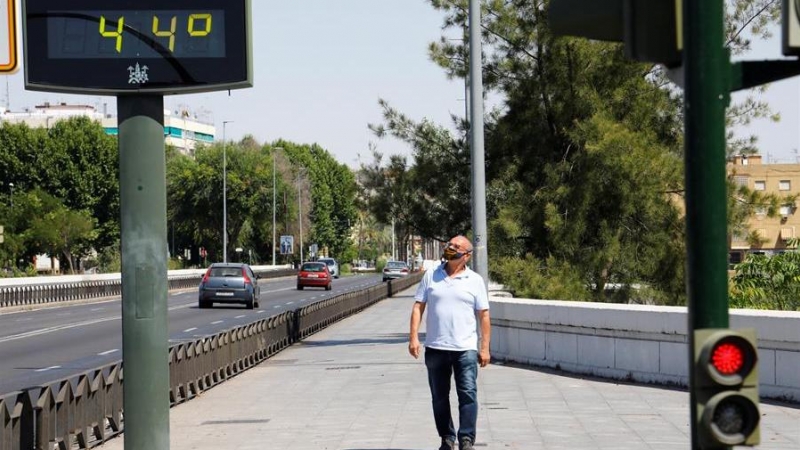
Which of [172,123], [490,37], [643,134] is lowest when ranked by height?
[643,134]

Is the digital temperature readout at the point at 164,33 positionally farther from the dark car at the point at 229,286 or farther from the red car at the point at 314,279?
the red car at the point at 314,279

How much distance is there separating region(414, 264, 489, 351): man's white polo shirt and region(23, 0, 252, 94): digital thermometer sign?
117 inches

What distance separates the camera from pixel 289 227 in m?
138

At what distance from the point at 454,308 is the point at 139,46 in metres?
3.46

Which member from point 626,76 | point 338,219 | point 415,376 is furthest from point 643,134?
→ point 338,219

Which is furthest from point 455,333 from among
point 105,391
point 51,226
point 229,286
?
point 51,226

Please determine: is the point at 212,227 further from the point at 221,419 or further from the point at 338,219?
the point at 221,419

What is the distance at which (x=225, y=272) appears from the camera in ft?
159

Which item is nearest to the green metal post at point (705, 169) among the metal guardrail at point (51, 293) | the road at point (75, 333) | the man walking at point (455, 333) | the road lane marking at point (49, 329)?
the man walking at point (455, 333)

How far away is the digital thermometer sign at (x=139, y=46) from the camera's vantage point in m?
8.36

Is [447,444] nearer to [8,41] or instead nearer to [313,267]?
[8,41]

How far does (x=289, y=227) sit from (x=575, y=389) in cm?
12206

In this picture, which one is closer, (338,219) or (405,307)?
(405,307)

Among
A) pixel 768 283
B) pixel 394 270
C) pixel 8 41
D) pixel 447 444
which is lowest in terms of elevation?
pixel 394 270
